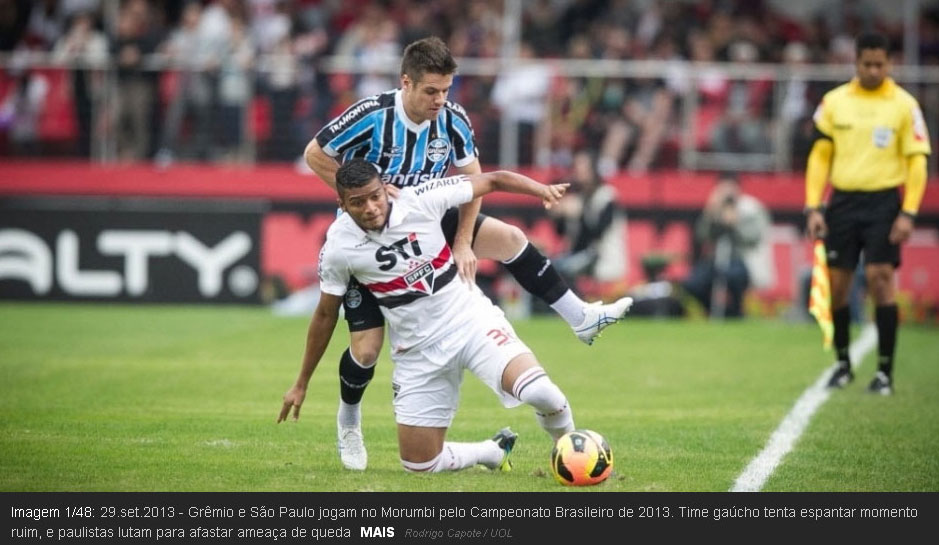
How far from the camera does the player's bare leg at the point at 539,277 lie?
8.64 m

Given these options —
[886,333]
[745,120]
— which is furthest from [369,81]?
[886,333]

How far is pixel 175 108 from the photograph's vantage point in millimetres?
20500

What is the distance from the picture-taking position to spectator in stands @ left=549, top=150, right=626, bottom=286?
18.3 metres

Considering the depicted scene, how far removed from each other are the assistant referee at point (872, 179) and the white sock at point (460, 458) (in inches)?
178

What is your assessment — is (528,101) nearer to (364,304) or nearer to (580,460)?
(364,304)

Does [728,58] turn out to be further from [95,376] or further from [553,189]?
[553,189]

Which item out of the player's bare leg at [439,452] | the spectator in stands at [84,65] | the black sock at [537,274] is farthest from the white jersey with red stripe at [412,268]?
the spectator in stands at [84,65]

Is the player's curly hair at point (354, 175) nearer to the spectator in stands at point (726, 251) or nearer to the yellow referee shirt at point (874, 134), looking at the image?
the yellow referee shirt at point (874, 134)

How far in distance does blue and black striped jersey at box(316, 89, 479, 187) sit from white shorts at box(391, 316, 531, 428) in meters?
1.09

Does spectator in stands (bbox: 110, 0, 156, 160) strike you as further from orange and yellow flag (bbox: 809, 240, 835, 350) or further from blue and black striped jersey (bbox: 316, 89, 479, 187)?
blue and black striped jersey (bbox: 316, 89, 479, 187)

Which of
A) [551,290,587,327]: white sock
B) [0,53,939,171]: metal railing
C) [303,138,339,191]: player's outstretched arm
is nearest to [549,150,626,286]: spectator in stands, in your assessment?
[0,53,939,171]: metal railing

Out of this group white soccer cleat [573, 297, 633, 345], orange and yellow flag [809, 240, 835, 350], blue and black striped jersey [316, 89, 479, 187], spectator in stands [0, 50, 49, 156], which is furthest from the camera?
spectator in stands [0, 50, 49, 156]
